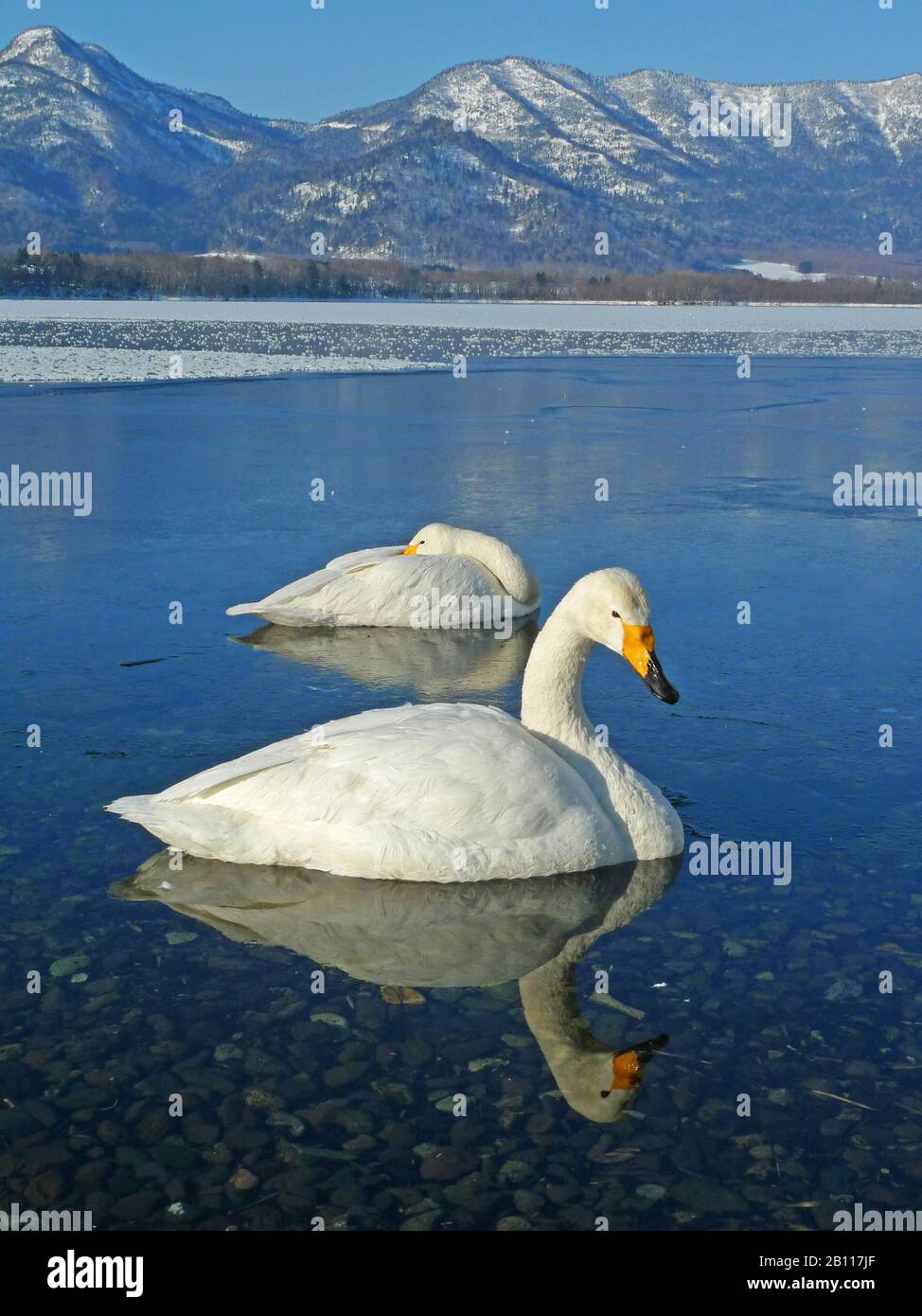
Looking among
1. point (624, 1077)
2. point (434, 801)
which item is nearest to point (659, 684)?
point (434, 801)

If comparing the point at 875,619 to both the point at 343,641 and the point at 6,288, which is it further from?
the point at 6,288

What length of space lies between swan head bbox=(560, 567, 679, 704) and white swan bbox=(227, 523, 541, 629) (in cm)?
415

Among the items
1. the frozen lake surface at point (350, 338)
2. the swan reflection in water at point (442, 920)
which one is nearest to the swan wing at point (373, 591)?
the swan reflection in water at point (442, 920)

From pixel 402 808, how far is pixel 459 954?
0.64m

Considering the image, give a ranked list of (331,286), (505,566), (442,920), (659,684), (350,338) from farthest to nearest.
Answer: (331,286) < (350,338) < (505,566) < (659,684) < (442,920)

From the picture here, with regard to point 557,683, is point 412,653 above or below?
below

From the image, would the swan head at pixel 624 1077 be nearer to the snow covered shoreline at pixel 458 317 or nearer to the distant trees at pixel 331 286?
the snow covered shoreline at pixel 458 317

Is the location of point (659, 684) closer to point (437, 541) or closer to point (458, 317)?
point (437, 541)

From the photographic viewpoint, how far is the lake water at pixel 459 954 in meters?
3.81

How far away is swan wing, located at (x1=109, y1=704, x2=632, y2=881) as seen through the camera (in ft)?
17.8

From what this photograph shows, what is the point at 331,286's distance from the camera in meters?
108

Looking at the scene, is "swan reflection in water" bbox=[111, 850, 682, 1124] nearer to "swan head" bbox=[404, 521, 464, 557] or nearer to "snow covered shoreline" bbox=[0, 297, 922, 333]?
"swan head" bbox=[404, 521, 464, 557]

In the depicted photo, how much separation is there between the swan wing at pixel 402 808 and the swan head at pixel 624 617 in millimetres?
553
